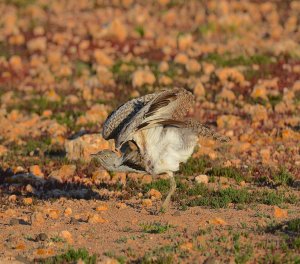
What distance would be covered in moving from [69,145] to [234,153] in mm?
2815

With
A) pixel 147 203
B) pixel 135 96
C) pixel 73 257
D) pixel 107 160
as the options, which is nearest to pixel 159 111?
pixel 107 160

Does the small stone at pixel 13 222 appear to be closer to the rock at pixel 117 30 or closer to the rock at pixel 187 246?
the rock at pixel 187 246

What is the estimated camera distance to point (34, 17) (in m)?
23.4

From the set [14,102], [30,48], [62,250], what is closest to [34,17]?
[30,48]

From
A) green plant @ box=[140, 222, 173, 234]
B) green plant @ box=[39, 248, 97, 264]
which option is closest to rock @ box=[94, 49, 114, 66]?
green plant @ box=[140, 222, 173, 234]

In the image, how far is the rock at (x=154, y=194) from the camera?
10.8 m

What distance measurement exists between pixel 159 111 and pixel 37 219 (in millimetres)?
1986

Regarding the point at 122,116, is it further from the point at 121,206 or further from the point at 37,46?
the point at 37,46

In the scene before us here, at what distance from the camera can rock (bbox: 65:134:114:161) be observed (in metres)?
13.1

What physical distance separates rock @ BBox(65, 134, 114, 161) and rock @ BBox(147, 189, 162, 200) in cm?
240

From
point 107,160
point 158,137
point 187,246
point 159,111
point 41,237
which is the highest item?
point 159,111

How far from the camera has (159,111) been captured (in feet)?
30.0

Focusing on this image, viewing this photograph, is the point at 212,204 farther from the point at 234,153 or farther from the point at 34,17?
the point at 34,17

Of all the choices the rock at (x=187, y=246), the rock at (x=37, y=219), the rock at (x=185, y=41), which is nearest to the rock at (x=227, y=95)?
the rock at (x=185, y=41)
